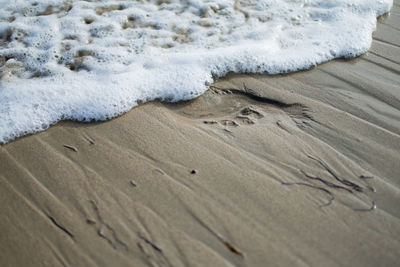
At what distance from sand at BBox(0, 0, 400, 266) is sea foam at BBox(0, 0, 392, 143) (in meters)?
0.17

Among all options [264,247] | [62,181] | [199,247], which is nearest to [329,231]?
[264,247]

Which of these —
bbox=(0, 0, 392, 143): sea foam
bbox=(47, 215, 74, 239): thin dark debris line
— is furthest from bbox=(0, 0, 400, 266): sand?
bbox=(0, 0, 392, 143): sea foam

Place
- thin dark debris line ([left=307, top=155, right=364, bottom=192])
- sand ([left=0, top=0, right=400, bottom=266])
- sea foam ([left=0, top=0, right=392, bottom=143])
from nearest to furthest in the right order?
1. sand ([left=0, top=0, right=400, bottom=266])
2. thin dark debris line ([left=307, top=155, right=364, bottom=192])
3. sea foam ([left=0, top=0, right=392, bottom=143])

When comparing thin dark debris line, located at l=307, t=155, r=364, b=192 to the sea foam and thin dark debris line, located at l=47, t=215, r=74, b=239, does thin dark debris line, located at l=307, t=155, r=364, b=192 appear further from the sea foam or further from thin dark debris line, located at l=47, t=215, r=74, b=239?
thin dark debris line, located at l=47, t=215, r=74, b=239

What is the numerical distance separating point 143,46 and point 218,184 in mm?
1517

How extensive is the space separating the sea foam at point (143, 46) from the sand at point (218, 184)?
0.55 feet

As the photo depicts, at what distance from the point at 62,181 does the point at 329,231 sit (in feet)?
4.53

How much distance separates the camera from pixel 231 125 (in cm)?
221

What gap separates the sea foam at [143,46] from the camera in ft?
7.56

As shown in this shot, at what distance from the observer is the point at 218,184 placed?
5.98 feet

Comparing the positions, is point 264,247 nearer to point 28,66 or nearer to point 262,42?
point 262,42

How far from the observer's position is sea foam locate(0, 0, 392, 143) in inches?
90.7

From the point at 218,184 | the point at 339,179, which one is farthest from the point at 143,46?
the point at 339,179

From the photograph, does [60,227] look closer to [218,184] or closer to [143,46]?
[218,184]
